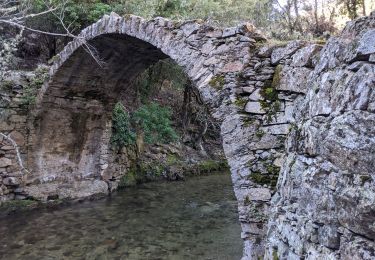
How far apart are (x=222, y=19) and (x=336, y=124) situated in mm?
11326

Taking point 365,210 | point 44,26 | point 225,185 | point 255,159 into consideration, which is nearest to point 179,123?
point 225,185

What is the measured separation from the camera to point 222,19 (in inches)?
496

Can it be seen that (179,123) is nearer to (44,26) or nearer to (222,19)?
(222,19)

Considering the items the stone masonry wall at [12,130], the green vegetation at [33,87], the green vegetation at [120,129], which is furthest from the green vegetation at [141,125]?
the stone masonry wall at [12,130]

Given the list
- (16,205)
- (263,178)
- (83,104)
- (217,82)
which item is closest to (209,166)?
(83,104)

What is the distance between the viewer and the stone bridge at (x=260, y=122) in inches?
69.9

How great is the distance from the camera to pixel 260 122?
4.06 m

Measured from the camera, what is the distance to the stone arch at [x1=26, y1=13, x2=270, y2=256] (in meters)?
4.16

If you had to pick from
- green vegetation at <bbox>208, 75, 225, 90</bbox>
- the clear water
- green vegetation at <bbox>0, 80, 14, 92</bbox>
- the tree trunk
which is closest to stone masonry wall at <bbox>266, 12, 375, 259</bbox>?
green vegetation at <bbox>208, 75, 225, 90</bbox>

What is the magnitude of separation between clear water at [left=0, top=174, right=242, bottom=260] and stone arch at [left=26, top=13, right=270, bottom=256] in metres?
1.15

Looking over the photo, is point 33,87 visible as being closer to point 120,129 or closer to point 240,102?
point 120,129

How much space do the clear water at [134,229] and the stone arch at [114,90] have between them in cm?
115

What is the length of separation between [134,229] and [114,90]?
3.39m

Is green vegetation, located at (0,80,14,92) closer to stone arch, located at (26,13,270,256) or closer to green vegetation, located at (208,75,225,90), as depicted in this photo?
stone arch, located at (26,13,270,256)
